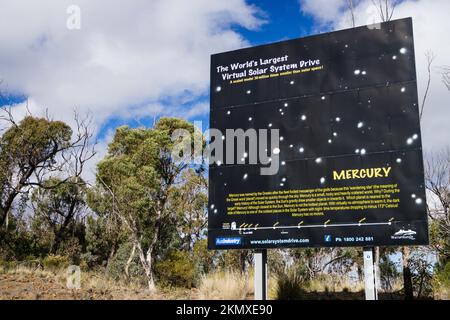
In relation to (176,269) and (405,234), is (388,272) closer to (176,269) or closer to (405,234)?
(405,234)

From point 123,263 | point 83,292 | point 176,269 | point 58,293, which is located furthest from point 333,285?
point 123,263

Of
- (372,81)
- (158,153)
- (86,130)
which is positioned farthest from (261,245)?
(158,153)

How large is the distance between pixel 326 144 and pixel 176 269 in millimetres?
16913

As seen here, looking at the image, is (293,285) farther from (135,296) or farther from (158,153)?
(158,153)

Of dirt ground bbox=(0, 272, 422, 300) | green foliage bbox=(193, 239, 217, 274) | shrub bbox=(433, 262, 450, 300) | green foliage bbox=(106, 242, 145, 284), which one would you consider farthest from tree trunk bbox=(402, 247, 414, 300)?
green foliage bbox=(106, 242, 145, 284)

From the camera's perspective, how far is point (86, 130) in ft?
72.9

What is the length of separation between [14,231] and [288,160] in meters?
26.1

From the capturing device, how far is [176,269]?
25.5m

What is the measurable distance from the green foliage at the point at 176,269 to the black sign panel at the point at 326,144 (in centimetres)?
1401

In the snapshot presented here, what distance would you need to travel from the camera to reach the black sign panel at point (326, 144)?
375 inches

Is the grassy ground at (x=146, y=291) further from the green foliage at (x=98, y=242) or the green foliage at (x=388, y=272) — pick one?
the green foliage at (x=98, y=242)

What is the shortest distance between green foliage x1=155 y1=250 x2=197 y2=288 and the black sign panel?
1401 cm

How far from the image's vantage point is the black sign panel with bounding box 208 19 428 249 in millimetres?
9516
